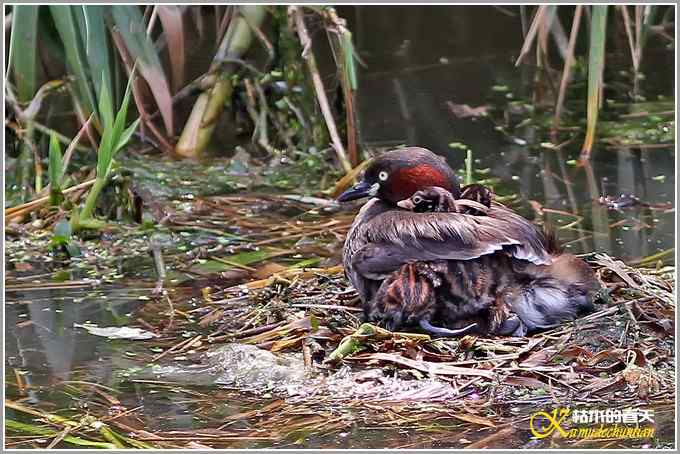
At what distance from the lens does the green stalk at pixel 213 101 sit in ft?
25.6

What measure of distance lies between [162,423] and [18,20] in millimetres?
2821

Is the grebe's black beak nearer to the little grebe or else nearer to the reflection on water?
the little grebe

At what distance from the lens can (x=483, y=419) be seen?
4.45 metres

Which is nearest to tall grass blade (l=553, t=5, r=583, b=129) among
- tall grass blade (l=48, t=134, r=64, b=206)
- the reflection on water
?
the reflection on water

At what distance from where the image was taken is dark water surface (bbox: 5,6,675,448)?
4746mm

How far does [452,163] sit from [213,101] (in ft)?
4.96

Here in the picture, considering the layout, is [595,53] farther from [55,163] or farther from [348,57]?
[55,163]

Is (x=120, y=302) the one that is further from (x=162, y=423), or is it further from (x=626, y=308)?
(x=626, y=308)

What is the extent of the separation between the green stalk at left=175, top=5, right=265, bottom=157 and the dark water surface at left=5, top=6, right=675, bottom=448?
0.94 m

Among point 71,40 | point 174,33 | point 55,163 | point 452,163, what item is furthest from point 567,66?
point 55,163

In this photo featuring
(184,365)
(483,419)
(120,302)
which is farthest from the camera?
(120,302)

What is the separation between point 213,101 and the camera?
7.84 meters

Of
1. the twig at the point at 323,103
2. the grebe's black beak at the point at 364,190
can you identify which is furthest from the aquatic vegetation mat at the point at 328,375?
the twig at the point at 323,103

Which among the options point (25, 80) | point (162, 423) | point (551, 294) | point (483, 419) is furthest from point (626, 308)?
point (25, 80)
